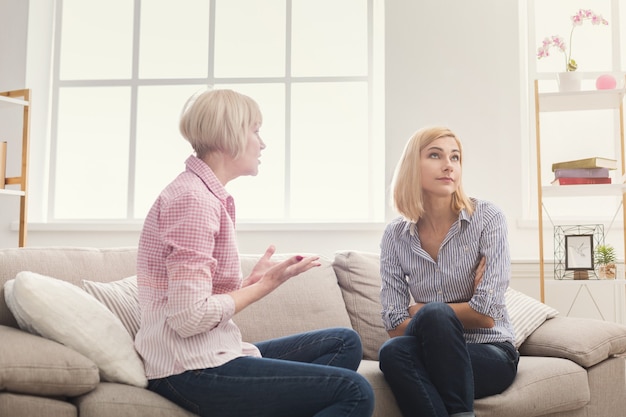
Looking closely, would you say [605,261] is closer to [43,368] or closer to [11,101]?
[43,368]

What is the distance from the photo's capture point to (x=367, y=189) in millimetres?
4273

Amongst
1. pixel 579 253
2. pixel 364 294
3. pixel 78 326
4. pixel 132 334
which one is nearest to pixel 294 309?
pixel 364 294

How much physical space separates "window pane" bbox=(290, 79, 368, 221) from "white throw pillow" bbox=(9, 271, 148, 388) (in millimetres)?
2377

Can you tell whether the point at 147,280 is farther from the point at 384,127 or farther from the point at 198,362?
the point at 384,127

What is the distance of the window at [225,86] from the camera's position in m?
4.30

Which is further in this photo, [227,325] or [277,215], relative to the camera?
[277,215]

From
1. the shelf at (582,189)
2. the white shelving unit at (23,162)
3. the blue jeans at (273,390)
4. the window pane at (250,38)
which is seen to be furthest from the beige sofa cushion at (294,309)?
the window pane at (250,38)

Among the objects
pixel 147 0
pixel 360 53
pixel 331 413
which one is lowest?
pixel 331 413

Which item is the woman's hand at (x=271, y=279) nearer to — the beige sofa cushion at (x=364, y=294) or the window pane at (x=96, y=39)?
the beige sofa cushion at (x=364, y=294)

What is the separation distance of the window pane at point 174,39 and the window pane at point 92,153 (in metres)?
0.26

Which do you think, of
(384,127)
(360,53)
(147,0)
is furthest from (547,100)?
(147,0)

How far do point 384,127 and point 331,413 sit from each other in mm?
2656

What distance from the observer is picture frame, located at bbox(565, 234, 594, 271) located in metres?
3.44

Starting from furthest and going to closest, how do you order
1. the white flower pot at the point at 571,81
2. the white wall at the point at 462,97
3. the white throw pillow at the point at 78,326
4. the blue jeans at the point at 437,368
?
the white wall at the point at 462,97
the white flower pot at the point at 571,81
the blue jeans at the point at 437,368
the white throw pillow at the point at 78,326
